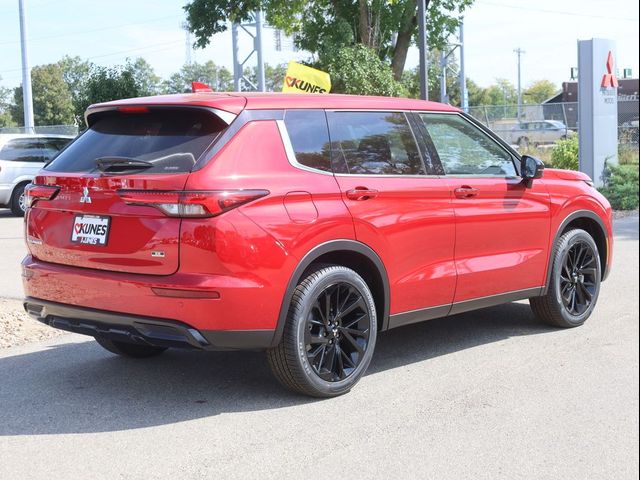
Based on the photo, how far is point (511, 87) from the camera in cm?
13850

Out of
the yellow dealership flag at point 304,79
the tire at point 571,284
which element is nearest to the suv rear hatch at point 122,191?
the tire at point 571,284

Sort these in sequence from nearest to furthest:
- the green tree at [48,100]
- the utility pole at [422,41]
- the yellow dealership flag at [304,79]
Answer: the yellow dealership flag at [304,79] → the utility pole at [422,41] → the green tree at [48,100]

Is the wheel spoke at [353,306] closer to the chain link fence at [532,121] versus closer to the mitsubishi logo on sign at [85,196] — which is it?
the mitsubishi logo on sign at [85,196]

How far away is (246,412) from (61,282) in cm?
134

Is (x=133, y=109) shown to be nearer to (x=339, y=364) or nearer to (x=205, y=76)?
(x=339, y=364)

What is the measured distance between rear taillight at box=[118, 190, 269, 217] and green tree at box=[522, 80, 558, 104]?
12297cm

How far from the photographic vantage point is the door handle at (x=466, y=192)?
18.8 feet

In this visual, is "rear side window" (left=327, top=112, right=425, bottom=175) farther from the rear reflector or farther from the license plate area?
the license plate area

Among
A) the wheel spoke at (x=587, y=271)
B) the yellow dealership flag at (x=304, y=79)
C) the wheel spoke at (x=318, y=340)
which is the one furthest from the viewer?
the yellow dealership flag at (x=304, y=79)

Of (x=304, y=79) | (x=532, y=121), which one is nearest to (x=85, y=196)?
(x=304, y=79)

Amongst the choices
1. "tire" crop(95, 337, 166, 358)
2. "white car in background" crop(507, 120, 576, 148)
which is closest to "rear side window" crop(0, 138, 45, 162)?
"tire" crop(95, 337, 166, 358)

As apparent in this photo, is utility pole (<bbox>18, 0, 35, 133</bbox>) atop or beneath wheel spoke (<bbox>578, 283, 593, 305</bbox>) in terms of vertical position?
atop

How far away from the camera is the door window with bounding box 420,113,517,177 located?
5867mm

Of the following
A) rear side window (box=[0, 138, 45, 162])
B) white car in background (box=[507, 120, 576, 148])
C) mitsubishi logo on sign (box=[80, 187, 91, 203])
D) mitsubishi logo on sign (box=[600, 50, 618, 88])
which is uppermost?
mitsubishi logo on sign (box=[600, 50, 618, 88])
